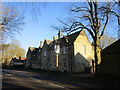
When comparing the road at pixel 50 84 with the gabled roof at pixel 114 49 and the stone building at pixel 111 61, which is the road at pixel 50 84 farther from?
the gabled roof at pixel 114 49

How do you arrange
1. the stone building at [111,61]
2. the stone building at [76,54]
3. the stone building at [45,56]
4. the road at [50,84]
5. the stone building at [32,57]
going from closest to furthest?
the road at [50,84], the stone building at [111,61], the stone building at [76,54], the stone building at [45,56], the stone building at [32,57]

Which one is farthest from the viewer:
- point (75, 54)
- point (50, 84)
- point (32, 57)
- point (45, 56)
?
point (32, 57)

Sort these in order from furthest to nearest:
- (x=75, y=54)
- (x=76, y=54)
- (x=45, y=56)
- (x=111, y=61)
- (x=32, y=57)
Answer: (x=32, y=57), (x=45, y=56), (x=76, y=54), (x=75, y=54), (x=111, y=61)

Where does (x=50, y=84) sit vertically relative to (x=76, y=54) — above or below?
below

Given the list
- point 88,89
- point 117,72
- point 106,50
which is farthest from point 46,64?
point 88,89

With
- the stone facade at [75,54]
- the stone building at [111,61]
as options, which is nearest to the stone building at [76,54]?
the stone facade at [75,54]

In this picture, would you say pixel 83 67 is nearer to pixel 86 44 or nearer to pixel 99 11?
pixel 86 44

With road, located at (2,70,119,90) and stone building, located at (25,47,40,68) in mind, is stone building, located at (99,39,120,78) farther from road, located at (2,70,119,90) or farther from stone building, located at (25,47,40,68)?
stone building, located at (25,47,40,68)

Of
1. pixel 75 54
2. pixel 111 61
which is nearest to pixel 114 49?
pixel 111 61

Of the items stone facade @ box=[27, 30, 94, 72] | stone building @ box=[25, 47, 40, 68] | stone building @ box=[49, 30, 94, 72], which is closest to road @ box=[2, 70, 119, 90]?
stone facade @ box=[27, 30, 94, 72]

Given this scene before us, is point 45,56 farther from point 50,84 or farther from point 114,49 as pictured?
point 50,84

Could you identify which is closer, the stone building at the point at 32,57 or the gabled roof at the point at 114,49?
the gabled roof at the point at 114,49

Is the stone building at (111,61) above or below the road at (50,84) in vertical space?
above

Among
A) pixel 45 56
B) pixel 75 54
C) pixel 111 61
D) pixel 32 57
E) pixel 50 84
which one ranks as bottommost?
pixel 50 84
